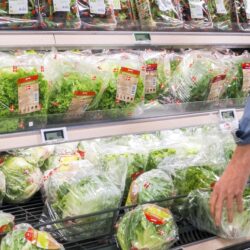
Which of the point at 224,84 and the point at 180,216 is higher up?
the point at 224,84

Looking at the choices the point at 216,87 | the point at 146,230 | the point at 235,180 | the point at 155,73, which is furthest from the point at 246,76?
the point at 146,230

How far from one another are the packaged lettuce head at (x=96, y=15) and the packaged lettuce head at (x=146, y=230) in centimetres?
78

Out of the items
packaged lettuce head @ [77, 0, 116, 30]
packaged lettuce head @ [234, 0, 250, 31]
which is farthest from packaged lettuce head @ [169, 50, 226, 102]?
packaged lettuce head @ [77, 0, 116, 30]

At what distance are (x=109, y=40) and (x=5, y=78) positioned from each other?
1.51 ft

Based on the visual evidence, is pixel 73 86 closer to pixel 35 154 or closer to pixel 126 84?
pixel 126 84

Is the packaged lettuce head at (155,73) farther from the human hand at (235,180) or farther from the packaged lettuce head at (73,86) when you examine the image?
the human hand at (235,180)

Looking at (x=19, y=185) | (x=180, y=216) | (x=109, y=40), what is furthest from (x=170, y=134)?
(x=19, y=185)

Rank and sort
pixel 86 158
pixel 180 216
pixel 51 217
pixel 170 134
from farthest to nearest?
1. pixel 170 134
2. pixel 86 158
3. pixel 180 216
4. pixel 51 217

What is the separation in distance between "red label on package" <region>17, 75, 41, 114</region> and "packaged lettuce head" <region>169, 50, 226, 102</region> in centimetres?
78

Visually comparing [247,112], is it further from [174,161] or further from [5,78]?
[5,78]

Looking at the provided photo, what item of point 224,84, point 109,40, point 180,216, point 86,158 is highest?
point 109,40

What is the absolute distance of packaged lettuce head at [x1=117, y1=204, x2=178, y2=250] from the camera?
1542mm

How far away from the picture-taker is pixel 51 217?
5.68 feet

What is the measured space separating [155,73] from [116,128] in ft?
1.40
